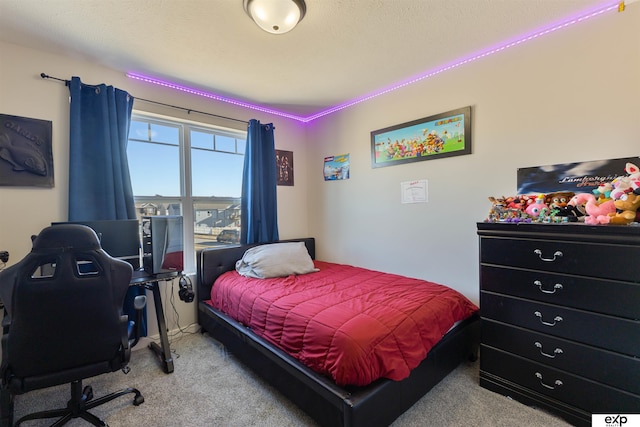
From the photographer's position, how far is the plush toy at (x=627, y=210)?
1.40 m

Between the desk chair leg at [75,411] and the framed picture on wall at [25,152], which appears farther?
the framed picture on wall at [25,152]

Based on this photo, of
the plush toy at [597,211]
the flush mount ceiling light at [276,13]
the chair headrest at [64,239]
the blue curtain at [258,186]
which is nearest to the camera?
the chair headrest at [64,239]

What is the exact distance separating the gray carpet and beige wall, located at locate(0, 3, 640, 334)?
781mm

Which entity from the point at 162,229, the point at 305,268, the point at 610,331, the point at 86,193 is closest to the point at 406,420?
the point at 610,331

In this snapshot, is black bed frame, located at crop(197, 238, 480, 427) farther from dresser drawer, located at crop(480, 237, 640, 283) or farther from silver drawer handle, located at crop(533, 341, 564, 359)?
dresser drawer, located at crop(480, 237, 640, 283)

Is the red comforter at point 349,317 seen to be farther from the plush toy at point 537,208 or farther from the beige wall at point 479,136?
the plush toy at point 537,208

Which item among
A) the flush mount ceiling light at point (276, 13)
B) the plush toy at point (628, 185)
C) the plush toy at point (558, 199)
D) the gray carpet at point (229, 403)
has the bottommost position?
the gray carpet at point (229, 403)

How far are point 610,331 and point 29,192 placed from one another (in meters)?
3.91

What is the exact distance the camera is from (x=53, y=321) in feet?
4.45

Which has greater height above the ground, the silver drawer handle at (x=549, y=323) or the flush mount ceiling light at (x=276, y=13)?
the flush mount ceiling light at (x=276, y=13)

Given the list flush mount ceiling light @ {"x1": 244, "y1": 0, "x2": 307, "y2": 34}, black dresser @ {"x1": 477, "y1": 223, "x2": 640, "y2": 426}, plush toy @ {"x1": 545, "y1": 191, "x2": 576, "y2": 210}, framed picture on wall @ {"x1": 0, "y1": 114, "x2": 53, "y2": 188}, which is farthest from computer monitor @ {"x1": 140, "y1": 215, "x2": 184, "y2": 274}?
plush toy @ {"x1": 545, "y1": 191, "x2": 576, "y2": 210}

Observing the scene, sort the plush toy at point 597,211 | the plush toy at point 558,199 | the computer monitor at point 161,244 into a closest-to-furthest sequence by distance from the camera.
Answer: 1. the plush toy at point 597,211
2. the plush toy at point 558,199
3. the computer monitor at point 161,244

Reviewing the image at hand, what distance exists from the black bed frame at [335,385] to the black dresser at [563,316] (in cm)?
28

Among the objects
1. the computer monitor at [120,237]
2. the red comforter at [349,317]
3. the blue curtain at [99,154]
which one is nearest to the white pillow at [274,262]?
the red comforter at [349,317]
